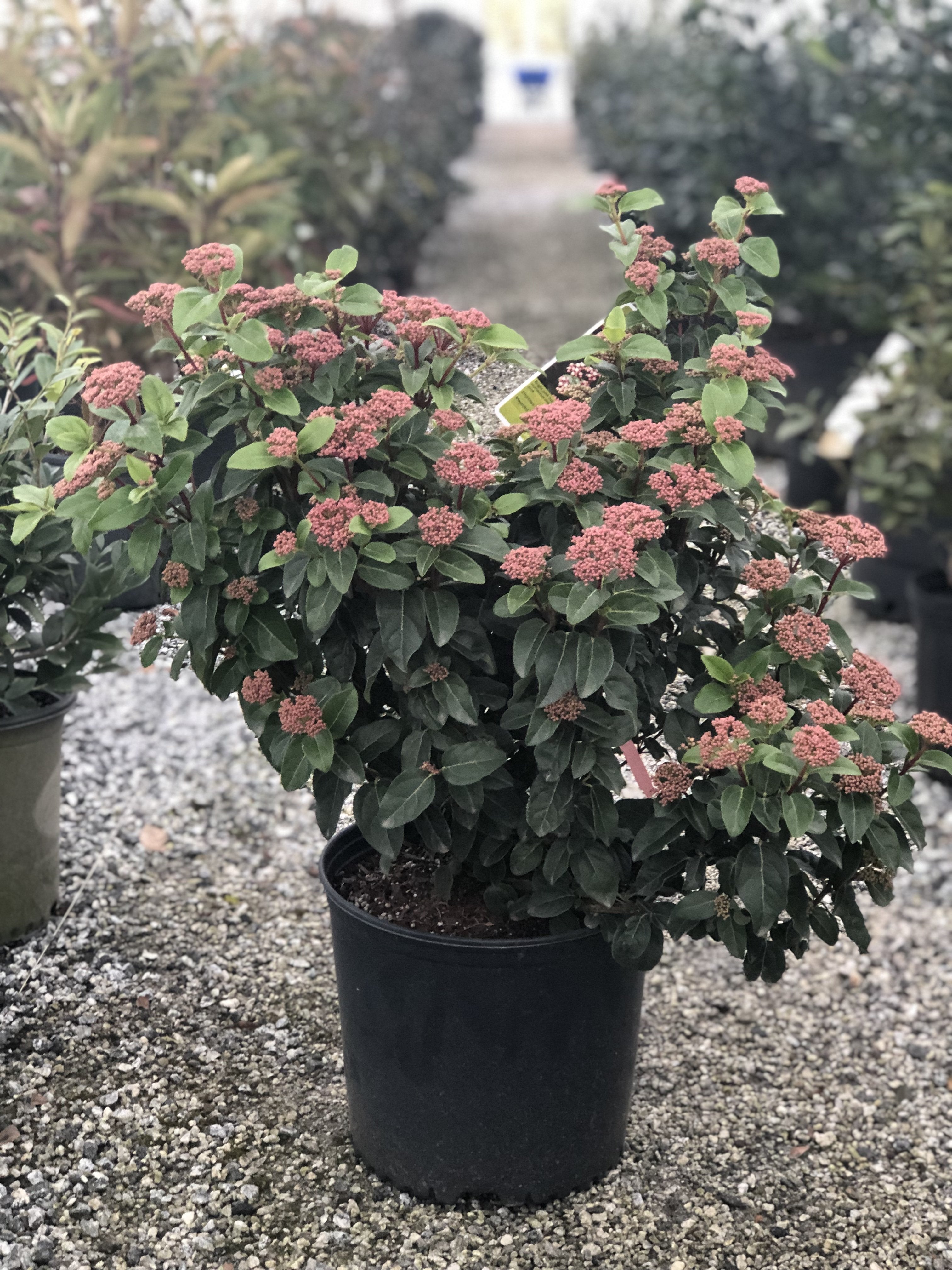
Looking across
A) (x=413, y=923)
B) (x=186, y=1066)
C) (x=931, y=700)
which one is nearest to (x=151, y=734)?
(x=186, y=1066)

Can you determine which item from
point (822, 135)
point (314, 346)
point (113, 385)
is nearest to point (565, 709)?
point (314, 346)

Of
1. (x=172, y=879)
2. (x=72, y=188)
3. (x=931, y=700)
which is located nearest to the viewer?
(x=172, y=879)

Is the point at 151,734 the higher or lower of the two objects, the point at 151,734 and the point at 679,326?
the lower

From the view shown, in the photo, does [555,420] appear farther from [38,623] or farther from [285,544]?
[38,623]

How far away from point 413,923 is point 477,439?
67 cm

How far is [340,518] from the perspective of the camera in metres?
1.35

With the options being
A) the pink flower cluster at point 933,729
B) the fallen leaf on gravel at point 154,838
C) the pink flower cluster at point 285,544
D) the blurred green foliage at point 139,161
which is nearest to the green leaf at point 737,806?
the pink flower cluster at point 933,729

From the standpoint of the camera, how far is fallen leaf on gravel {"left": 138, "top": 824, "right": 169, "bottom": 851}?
2506mm

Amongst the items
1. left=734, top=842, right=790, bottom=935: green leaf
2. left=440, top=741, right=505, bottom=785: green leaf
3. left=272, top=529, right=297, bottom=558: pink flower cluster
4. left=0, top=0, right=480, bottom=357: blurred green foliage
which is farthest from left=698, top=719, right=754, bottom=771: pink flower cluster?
left=0, top=0, right=480, bottom=357: blurred green foliage

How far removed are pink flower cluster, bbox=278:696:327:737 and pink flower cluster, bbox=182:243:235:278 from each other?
0.49 meters

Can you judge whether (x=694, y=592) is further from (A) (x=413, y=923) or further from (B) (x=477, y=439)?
(A) (x=413, y=923)

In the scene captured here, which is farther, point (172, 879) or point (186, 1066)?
point (172, 879)

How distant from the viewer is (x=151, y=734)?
298 cm

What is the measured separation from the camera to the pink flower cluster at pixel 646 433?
142cm
